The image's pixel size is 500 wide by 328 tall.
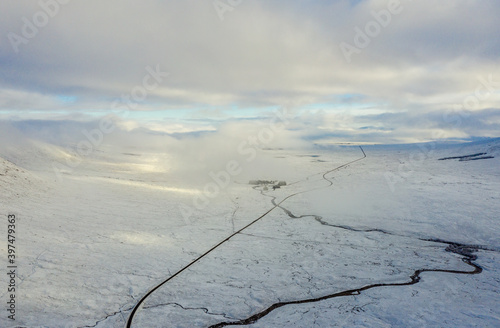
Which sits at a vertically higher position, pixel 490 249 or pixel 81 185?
pixel 81 185

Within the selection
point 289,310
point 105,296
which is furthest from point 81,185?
point 289,310

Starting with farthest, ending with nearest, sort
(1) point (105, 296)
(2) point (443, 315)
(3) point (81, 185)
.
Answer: (3) point (81, 185) → (1) point (105, 296) → (2) point (443, 315)

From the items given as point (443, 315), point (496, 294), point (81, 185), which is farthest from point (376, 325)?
point (81, 185)

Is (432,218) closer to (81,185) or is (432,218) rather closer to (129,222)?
(129,222)

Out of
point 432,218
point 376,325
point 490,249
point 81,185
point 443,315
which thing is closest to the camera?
point 376,325

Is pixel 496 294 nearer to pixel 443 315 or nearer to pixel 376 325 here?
pixel 443 315

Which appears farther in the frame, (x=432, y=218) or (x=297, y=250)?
(x=432, y=218)

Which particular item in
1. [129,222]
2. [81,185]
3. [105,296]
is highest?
[81,185]
